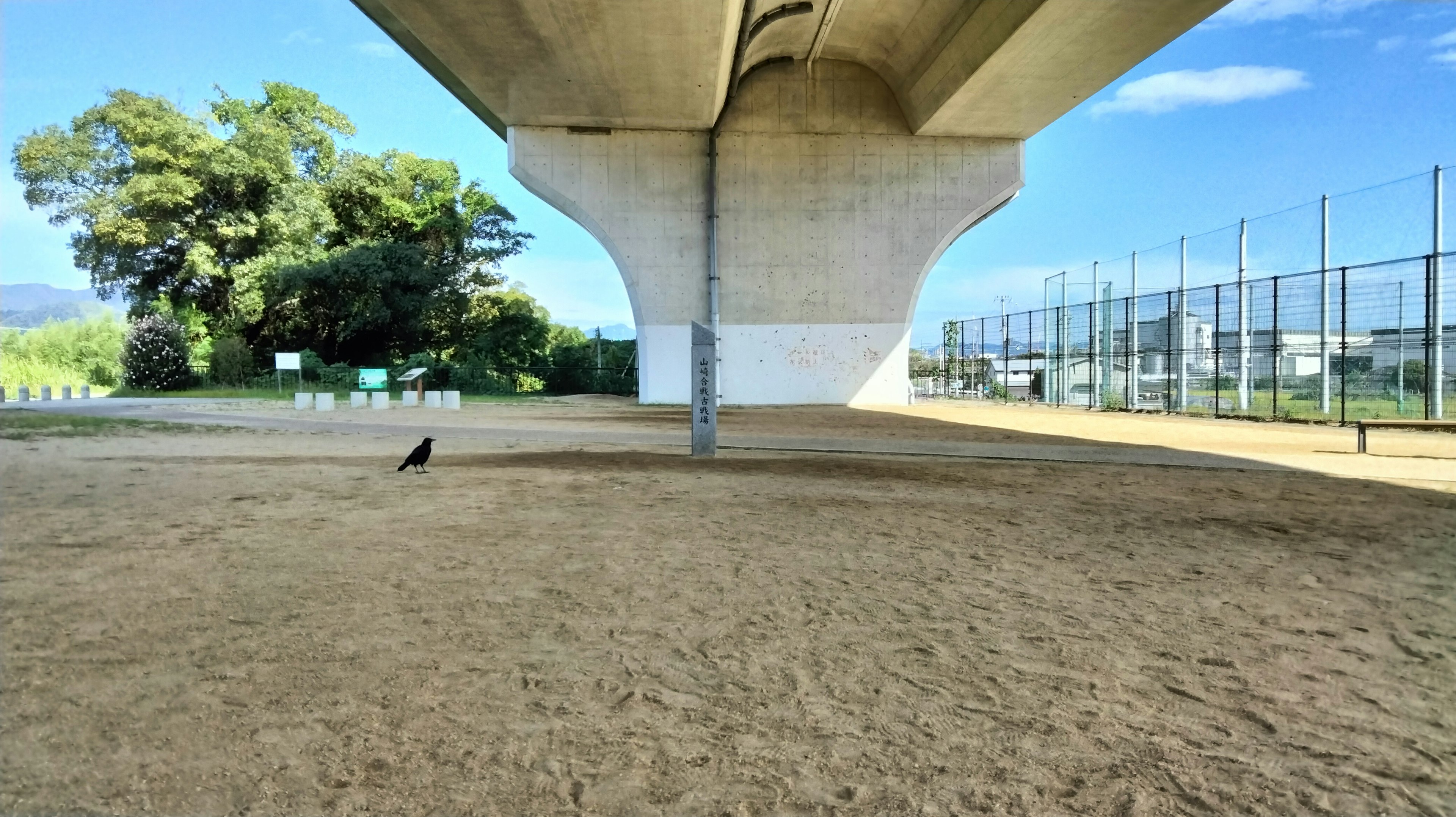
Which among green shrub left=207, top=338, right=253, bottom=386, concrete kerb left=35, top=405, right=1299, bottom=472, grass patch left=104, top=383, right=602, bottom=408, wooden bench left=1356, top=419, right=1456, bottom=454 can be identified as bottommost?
concrete kerb left=35, top=405, right=1299, bottom=472

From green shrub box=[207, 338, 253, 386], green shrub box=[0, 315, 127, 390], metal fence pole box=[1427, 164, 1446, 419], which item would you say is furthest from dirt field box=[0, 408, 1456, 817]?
green shrub box=[0, 315, 127, 390]

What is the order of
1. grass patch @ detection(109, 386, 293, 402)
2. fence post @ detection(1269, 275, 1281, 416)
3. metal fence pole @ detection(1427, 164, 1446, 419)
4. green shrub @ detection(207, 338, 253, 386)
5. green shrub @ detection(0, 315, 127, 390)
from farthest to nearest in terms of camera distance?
green shrub @ detection(207, 338, 253, 386)
green shrub @ detection(0, 315, 127, 390)
grass patch @ detection(109, 386, 293, 402)
fence post @ detection(1269, 275, 1281, 416)
metal fence pole @ detection(1427, 164, 1446, 419)

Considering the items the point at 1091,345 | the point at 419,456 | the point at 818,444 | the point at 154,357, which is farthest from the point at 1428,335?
the point at 154,357

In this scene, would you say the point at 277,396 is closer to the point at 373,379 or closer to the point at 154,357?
the point at 154,357

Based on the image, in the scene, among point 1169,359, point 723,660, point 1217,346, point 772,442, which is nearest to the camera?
point 723,660

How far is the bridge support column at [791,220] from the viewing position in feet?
86.7

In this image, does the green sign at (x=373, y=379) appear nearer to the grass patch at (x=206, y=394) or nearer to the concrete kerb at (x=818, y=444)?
the grass patch at (x=206, y=394)

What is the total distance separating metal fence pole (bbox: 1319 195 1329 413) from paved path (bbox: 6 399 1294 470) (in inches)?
294

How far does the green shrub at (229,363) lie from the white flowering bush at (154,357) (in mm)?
1639

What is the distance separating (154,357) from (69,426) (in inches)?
745

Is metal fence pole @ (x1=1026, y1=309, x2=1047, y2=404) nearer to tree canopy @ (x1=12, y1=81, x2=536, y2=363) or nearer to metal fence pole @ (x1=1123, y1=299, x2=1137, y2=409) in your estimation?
metal fence pole @ (x1=1123, y1=299, x2=1137, y2=409)

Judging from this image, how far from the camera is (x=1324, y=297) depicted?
17438 millimetres

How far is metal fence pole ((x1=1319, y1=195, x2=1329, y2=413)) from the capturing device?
684 inches

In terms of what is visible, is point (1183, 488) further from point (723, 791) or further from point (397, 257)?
point (397, 257)
